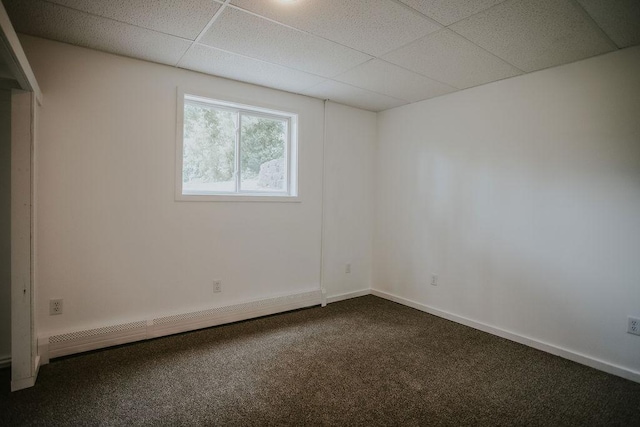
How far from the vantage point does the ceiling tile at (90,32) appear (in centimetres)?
204

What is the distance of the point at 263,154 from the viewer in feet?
11.8

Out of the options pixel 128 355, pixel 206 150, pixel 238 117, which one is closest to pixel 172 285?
pixel 128 355

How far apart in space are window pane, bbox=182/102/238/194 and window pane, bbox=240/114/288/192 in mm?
124

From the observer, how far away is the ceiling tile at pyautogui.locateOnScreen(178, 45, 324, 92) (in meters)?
2.67

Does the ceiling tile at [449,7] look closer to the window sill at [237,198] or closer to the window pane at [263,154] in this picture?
the window pane at [263,154]

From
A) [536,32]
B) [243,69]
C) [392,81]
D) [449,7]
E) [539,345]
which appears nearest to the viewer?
[449,7]

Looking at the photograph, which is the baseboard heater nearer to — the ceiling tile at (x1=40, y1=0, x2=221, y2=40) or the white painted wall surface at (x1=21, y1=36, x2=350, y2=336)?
the white painted wall surface at (x1=21, y1=36, x2=350, y2=336)

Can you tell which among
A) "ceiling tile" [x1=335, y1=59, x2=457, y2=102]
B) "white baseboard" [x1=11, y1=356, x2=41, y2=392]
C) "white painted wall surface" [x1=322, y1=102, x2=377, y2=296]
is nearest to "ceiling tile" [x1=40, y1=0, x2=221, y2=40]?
"ceiling tile" [x1=335, y1=59, x2=457, y2=102]

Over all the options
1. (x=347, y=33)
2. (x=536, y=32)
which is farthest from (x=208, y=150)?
(x=536, y=32)

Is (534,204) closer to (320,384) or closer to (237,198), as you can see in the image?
(320,384)

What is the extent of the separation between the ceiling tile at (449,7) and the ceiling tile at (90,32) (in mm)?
1685

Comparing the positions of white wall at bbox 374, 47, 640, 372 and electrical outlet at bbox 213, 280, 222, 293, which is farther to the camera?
electrical outlet at bbox 213, 280, 222, 293

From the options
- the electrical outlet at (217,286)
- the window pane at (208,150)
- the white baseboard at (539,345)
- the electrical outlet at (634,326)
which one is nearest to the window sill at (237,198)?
the window pane at (208,150)

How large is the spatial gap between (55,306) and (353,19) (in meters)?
3.00
